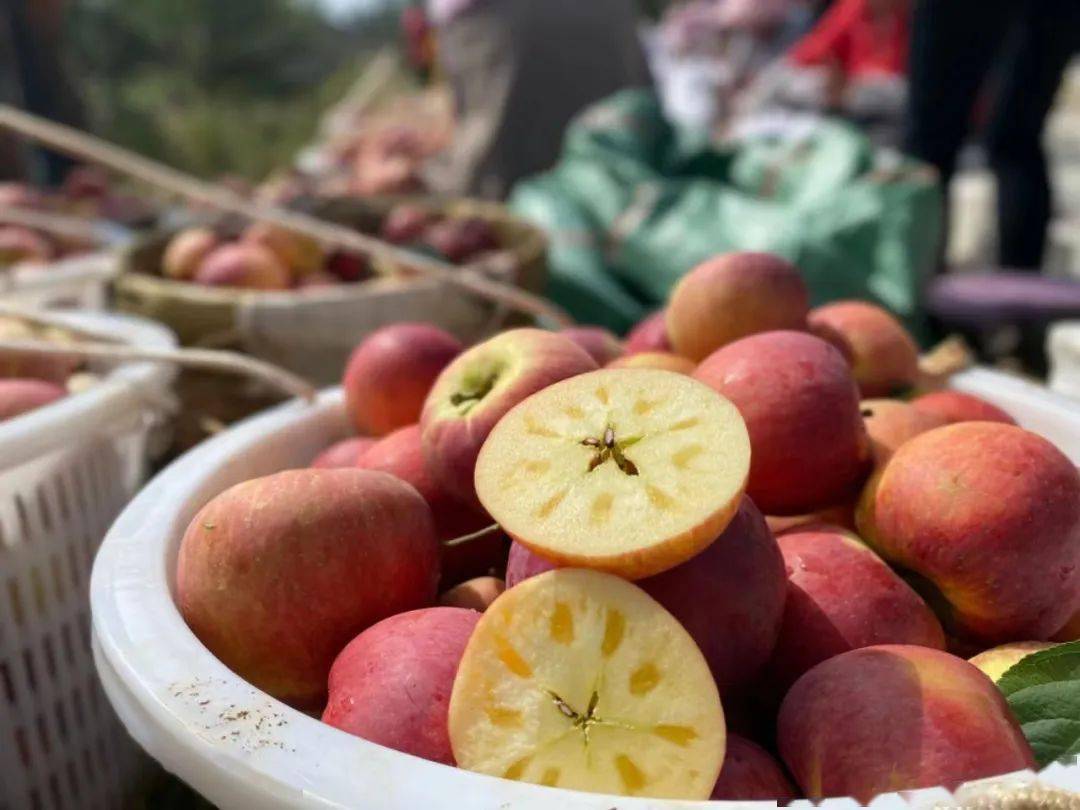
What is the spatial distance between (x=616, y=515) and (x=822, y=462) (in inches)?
11.2

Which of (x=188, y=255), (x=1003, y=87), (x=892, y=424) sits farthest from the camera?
(x=1003, y=87)

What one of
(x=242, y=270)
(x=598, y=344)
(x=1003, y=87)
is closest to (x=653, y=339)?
(x=598, y=344)

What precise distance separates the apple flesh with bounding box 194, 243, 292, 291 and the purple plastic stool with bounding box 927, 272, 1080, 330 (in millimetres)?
Result: 1631

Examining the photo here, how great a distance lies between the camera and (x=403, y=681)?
0.61m

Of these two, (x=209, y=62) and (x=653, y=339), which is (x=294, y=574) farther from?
(x=209, y=62)

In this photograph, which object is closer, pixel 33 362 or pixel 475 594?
pixel 475 594

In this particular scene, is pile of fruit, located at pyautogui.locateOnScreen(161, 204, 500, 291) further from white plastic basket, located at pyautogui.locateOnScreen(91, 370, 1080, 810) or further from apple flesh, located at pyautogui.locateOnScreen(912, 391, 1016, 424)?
apple flesh, located at pyautogui.locateOnScreen(912, 391, 1016, 424)

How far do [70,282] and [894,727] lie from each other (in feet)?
6.02

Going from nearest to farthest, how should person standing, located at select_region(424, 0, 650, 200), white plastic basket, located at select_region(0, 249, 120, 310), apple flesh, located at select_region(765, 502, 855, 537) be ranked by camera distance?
apple flesh, located at select_region(765, 502, 855, 537), white plastic basket, located at select_region(0, 249, 120, 310), person standing, located at select_region(424, 0, 650, 200)

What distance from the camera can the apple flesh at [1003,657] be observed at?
2.21 feet

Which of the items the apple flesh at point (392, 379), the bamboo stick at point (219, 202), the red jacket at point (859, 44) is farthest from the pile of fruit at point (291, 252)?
the red jacket at point (859, 44)

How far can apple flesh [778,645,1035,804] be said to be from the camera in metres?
0.53

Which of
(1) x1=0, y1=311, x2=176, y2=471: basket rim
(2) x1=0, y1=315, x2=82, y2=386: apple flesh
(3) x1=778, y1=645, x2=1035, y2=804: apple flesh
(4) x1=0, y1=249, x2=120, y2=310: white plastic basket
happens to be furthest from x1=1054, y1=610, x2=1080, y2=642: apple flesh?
(4) x1=0, y1=249, x2=120, y2=310: white plastic basket

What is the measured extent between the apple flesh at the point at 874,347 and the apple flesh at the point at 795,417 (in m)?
0.23
